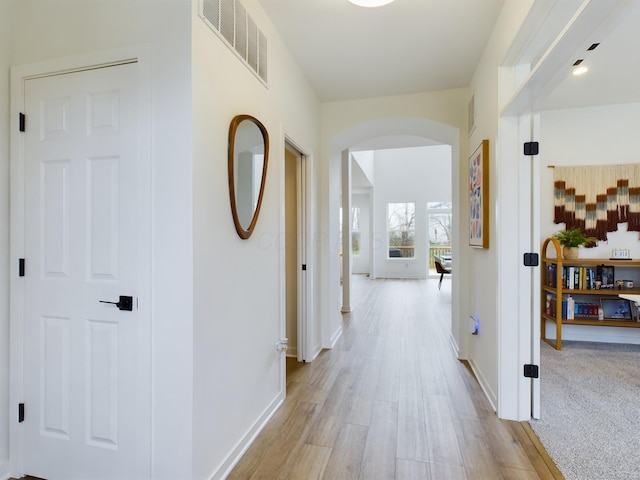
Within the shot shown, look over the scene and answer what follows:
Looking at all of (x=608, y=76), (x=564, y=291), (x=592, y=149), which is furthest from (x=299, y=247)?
(x=592, y=149)

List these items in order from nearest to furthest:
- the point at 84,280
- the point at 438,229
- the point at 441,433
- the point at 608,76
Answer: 1. the point at 84,280
2. the point at 441,433
3. the point at 608,76
4. the point at 438,229

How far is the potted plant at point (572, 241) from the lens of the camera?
3652mm

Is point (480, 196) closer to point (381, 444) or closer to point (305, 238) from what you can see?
point (305, 238)

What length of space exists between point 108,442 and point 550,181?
4.79m

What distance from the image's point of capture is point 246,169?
1.95m

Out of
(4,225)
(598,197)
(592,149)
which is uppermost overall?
(592,149)

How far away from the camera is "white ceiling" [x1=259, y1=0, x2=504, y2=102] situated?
217 cm

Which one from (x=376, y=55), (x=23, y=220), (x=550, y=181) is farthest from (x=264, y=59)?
(x=550, y=181)

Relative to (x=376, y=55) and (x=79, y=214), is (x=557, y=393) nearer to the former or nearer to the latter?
(x=376, y=55)

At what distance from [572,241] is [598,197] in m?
0.67

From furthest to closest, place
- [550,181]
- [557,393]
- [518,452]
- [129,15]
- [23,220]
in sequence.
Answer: [550,181], [557,393], [518,452], [23,220], [129,15]

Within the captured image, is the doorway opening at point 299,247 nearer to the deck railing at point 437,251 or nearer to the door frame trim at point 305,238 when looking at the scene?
the door frame trim at point 305,238

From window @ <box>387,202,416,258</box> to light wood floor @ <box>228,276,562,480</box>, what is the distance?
6751mm

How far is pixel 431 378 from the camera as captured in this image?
282cm
